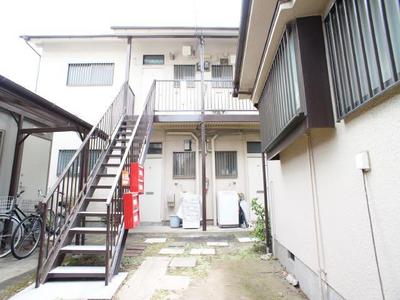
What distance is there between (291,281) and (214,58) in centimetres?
689

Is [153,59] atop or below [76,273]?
atop

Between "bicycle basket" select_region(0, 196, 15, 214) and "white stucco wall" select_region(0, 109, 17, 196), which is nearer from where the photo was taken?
"bicycle basket" select_region(0, 196, 15, 214)

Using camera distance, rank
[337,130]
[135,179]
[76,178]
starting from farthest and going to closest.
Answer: [76,178] → [135,179] → [337,130]

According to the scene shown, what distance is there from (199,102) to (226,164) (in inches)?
81.6

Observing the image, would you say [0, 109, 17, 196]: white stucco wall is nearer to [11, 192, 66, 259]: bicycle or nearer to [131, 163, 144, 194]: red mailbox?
[11, 192, 66, 259]: bicycle

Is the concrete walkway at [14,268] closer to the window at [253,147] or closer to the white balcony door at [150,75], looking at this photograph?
the white balcony door at [150,75]

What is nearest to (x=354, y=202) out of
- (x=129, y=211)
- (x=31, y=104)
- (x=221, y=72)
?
(x=129, y=211)

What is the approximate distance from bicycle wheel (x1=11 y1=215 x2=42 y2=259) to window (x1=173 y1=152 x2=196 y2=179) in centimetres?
375

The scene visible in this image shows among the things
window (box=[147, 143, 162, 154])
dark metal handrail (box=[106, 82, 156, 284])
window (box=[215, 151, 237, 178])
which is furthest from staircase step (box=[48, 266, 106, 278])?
window (box=[215, 151, 237, 178])

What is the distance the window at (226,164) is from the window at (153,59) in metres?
3.54

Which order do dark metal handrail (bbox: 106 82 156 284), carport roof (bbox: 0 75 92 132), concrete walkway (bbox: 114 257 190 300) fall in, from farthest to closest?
carport roof (bbox: 0 75 92 132) < dark metal handrail (bbox: 106 82 156 284) < concrete walkway (bbox: 114 257 190 300)

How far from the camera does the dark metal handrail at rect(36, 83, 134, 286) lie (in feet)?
9.42

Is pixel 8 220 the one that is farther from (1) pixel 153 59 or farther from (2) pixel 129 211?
(1) pixel 153 59

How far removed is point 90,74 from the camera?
25.6ft
